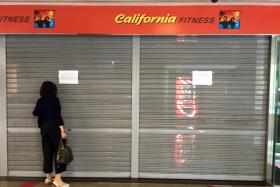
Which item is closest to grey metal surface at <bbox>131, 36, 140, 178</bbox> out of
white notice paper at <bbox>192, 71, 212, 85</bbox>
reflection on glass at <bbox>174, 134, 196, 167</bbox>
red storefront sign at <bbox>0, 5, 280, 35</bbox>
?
red storefront sign at <bbox>0, 5, 280, 35</bbox>

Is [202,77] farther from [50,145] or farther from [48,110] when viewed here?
[50,145]

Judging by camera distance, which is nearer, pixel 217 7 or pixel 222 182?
pixel 217 7

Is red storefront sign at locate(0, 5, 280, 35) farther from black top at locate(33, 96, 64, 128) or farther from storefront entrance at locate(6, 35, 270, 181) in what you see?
black top at locate(33, 96, 64, 128)

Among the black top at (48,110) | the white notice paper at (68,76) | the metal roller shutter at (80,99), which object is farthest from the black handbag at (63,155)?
the white notice paper at (68,76)

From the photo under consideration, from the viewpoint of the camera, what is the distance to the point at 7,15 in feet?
15.5

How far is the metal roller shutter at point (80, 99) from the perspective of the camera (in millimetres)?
4973

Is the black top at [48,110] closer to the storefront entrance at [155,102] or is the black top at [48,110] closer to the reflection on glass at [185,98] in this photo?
the storefront entrance at [155,102]

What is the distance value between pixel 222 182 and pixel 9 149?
11.5 ft

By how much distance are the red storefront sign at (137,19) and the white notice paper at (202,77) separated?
662 millimetres

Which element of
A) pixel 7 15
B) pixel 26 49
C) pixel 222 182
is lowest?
pixel 222 182

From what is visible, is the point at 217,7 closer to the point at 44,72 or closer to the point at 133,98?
the point at 133,98

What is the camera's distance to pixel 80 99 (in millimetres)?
5027

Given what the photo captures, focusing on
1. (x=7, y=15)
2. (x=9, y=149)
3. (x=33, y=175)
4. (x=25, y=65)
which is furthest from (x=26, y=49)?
(x=33, y=175)

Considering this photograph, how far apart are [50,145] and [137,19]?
91.0 inches
